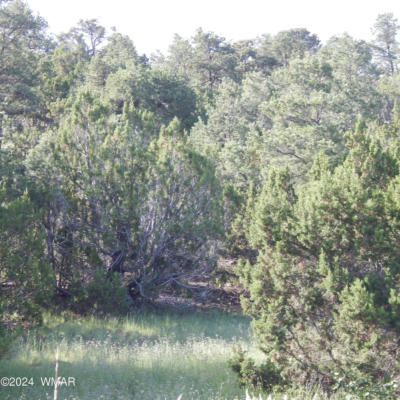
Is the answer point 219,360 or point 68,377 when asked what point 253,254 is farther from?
point 68,377

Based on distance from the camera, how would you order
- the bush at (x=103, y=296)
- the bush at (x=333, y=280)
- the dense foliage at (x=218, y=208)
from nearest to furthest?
the bush at (x=333, y=280) < the dense foliage at (x=218, y=208) < the bush at (x=103, y=296)

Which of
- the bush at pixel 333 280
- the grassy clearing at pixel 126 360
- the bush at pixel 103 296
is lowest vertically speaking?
the grassy clearing at pixel 126 360

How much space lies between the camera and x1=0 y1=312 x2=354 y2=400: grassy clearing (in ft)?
23.1

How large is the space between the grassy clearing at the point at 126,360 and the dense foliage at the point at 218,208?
2.54ft

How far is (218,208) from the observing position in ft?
46.3

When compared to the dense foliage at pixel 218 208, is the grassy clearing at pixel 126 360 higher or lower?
lower

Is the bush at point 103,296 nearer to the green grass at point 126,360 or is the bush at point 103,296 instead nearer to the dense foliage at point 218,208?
the dense foliage at point 218,208

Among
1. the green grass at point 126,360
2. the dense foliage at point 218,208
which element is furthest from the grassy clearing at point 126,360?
the dense foliage at point 218,208

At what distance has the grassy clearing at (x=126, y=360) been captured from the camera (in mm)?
7039

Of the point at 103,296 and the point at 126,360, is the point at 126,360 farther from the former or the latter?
the point at 103,296

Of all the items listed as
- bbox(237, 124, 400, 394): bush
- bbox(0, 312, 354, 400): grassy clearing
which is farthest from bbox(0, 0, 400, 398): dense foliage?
bbox(0, 312, 354, 400): grassy clearing

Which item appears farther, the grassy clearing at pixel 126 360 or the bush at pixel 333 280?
the grassy clearing at pixel 126 360

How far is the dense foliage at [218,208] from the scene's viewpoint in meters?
6.95

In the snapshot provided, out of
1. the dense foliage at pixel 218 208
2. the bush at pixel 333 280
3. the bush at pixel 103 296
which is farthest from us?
the bush at pixel 103 296
